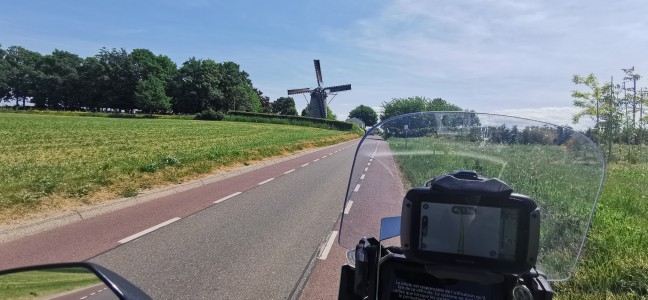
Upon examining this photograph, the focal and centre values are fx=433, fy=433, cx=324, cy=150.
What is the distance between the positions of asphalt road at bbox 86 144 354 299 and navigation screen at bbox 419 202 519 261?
2776mm

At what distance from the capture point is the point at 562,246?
245cm

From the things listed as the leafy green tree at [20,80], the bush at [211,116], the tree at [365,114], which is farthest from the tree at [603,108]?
the tree at [365,114]

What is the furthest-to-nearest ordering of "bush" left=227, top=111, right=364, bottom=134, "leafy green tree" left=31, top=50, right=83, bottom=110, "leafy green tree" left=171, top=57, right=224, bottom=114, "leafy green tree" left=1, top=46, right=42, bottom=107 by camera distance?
1. "leafy green tree" left=171, top=57, right=224, bottom=114
2. "leafy green tree" left=1, top=46, right=42, bottom=107
3. "leafy green tree" left=31, top=50, right=83, bottom=110
4. "bush" left=227, top=111, right=364, bottom=134

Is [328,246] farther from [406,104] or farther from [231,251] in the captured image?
[406,104]

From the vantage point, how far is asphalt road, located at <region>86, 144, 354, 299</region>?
4594 mm

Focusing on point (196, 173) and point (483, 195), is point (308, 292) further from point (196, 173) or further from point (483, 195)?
point (196, 173)

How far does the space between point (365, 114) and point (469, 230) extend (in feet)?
495

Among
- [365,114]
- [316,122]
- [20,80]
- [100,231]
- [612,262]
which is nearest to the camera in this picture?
[612,262]

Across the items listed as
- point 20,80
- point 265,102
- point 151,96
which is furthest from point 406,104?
point 20,80

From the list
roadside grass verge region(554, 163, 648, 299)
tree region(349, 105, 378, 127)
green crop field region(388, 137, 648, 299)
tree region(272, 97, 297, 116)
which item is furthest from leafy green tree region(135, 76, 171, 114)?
green crop field region(388, 137, 648, 299)

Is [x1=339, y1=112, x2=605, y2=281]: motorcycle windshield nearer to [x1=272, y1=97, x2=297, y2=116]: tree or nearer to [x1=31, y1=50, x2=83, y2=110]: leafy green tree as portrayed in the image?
[x1=31, y1=50, x2=83, y2=110]: leafy green tree

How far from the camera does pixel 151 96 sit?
90500 mm

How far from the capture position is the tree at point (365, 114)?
149500 mm

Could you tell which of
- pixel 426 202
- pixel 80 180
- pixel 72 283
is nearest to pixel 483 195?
pixel 426 202
